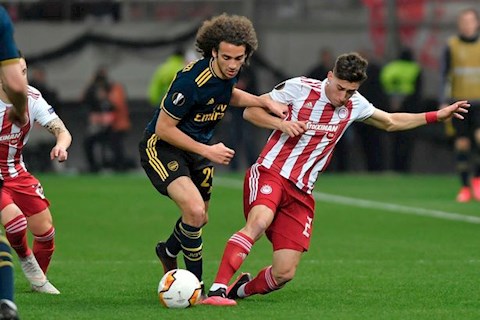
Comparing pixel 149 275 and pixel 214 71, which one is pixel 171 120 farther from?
pixel 149 275

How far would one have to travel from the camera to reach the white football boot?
9570 millimetres

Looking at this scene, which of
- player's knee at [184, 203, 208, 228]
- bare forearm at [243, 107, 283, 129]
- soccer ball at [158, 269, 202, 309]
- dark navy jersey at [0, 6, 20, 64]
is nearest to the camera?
dark navy jersey at [0, 6, 20, 64]

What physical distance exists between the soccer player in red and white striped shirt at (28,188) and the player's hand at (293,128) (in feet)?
5.10

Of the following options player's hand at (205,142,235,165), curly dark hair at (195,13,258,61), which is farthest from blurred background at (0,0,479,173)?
player's hand at (205,142,235,165)

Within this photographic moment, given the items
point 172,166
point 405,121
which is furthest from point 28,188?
point 405,121

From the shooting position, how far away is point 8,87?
713cm

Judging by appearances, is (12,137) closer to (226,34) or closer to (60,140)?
(60,140)

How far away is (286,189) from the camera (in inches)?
370

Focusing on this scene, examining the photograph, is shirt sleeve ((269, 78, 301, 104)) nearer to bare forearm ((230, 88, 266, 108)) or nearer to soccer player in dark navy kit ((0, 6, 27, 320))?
bare forearm ((230, 88, 266, 108))

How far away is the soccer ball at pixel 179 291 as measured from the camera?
8.59 m

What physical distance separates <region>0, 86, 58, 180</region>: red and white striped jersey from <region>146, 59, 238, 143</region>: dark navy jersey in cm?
106

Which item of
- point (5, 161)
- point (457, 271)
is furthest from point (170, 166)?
point (457, 271)

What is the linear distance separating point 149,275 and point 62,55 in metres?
15.1

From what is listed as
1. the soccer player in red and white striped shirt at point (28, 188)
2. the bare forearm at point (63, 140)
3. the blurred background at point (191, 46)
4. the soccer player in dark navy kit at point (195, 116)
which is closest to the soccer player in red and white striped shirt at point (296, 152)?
the soccer player in dark navy kit at point (195, 116)
